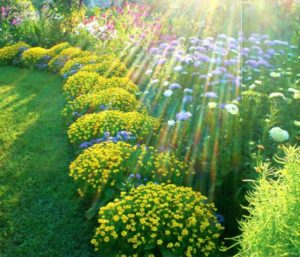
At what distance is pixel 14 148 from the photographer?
275 inches

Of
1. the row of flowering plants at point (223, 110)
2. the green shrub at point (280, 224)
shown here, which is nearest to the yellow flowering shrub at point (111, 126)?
the row of flowering plants at point (223, 110)

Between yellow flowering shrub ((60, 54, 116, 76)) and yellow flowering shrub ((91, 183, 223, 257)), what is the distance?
6234 mm

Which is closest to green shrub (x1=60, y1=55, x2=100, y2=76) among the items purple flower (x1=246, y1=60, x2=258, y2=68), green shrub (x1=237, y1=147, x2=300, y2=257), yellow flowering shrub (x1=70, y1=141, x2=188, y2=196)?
purple flower (x1=246, y1=60, x2=258, y2=68)

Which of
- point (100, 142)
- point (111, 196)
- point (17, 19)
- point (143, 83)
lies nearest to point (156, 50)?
point (143, 83)

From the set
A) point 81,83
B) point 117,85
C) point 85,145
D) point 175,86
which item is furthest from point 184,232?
point 81,83

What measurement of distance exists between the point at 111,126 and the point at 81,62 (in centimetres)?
445

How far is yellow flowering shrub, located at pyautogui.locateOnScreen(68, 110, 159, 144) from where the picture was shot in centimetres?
623

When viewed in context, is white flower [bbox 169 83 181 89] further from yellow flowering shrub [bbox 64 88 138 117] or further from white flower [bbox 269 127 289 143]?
white flower [bbox 269 127 289 143]

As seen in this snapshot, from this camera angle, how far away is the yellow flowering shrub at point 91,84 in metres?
8.19

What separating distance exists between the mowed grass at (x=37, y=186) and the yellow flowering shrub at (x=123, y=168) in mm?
527

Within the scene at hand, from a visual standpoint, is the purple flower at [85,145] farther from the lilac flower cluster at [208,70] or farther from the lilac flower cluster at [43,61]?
the lilac flower cluster at [43,61]

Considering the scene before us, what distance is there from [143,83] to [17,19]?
8.52 metres

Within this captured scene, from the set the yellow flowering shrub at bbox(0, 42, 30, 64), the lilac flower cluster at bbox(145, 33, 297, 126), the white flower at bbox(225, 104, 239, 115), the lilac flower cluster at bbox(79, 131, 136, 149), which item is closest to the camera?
the white flower at bbox(225, 104, 239, 115)

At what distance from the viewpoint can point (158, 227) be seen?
4.09m
